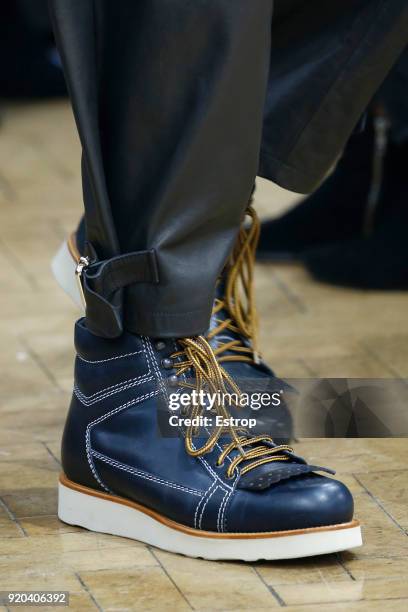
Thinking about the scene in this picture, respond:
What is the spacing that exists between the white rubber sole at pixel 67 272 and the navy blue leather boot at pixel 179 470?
0.19 m

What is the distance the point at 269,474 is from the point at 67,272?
0.43m

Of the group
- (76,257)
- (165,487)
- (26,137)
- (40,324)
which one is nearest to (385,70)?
(76,257)

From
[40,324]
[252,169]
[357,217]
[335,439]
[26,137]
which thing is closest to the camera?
[252,169]

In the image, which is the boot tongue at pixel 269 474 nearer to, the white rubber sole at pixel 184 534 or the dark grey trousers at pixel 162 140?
the white rubber sole at pixel 184 534

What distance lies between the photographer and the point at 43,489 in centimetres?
136

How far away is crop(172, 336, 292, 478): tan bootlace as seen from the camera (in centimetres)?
122

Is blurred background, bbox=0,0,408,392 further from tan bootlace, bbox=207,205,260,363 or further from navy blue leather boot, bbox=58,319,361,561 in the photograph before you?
navy blue leather boot, bbox=58,319,361,561

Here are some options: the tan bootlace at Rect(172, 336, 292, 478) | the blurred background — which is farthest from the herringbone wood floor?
the tan bootlace at Rect(172, 336, 292, 478)

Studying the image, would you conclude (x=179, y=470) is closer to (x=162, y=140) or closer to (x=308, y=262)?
(x=162, y=140)

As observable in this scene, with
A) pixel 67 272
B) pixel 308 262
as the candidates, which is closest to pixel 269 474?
pixel 67 272

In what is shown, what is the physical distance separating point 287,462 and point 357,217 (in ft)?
3.62

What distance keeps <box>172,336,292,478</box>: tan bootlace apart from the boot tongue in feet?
0.04

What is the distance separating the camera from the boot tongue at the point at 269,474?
3.87 ft

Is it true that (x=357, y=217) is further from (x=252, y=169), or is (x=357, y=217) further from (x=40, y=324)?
(x=252, y=169)
